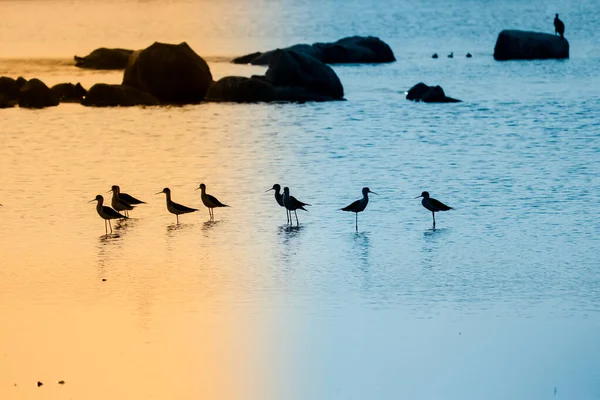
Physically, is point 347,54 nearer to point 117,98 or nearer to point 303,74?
point 303,74

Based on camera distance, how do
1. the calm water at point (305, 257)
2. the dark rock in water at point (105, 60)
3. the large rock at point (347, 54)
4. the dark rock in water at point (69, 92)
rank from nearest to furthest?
the calm water at point (305, 257)
the dark rock in water at point (69, 92)
the large rock at point (347, 54)
the dark rock in water at point (105, 60)

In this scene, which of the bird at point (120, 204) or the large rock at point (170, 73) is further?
the large rock at point (170, 73)

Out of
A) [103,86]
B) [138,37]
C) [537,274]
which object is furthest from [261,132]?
[138,37]

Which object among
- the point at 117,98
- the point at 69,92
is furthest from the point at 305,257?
the point at 69,92

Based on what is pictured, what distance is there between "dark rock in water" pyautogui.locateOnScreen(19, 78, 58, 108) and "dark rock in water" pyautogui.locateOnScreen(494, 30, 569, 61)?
78.2 feet

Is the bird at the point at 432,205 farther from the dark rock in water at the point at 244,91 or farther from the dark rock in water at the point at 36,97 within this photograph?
the dark rock in water at the point at 36,97

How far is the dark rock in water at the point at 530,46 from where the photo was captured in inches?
2324

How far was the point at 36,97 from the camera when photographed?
41969 mm

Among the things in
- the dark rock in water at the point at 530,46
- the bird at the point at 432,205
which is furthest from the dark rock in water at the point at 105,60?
the bird at the point at 432,205

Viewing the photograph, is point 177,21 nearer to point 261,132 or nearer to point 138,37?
point 138,37

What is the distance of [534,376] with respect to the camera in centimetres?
1208

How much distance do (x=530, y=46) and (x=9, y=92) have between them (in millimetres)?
24098

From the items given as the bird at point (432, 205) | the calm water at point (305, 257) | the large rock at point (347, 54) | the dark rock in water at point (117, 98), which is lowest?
the calm water at point (305, 257)

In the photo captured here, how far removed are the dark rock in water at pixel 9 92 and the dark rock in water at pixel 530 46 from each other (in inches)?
924
